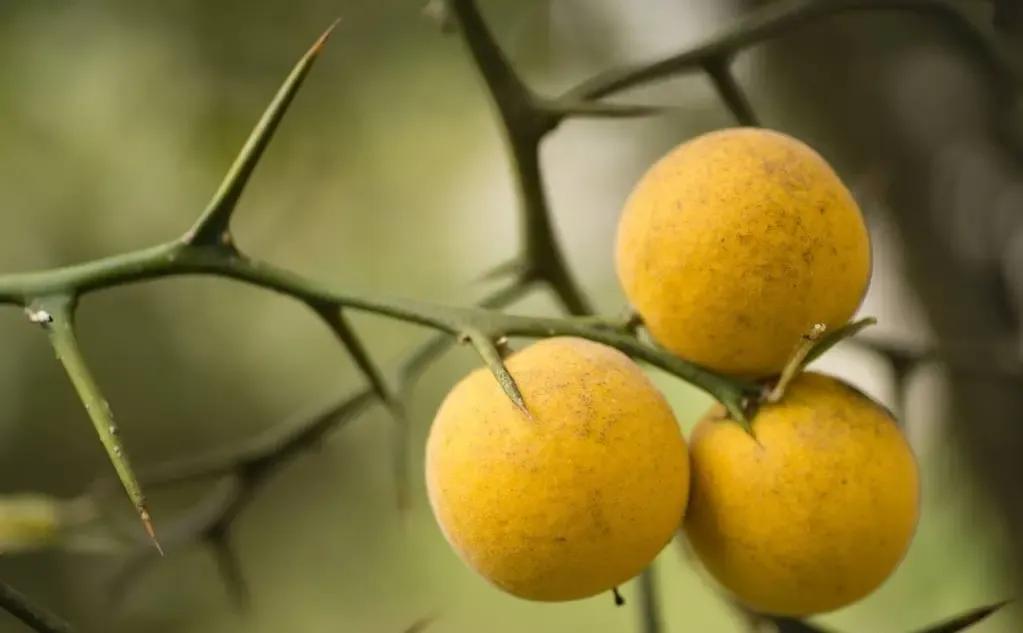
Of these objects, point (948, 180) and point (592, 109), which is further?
point (948, 180)

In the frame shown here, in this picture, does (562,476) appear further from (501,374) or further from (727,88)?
(727,88)

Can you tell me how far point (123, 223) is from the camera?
913mm

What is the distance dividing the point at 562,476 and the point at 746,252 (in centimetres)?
10

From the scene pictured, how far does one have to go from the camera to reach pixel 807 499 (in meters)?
0.35

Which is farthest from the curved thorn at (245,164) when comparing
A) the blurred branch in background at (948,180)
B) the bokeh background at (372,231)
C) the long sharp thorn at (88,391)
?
the blurred branch in background at (948,180)

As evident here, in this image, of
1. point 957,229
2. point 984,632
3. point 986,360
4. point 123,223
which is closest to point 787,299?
point 986,360

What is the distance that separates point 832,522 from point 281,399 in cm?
74

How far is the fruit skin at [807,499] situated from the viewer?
353 mm

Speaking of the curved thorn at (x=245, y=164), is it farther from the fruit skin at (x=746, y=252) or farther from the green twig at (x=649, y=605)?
the green twig at (x=649, y=605)

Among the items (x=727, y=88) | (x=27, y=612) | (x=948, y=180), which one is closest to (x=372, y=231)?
(x=948, y=180)

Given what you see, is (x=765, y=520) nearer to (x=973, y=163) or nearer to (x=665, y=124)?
(x=973, y=163)

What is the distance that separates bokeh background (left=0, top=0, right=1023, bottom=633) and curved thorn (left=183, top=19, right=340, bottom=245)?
36 centimetres

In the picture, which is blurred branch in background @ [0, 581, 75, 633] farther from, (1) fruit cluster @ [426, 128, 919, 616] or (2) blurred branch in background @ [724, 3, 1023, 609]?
(2) blurred branch in background @ [724, 3, 1023, 609]

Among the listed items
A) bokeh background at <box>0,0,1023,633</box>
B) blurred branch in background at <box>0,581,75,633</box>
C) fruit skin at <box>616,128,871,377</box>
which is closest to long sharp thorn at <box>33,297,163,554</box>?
blurred branch in background at <box>0,581,75,633</box>
